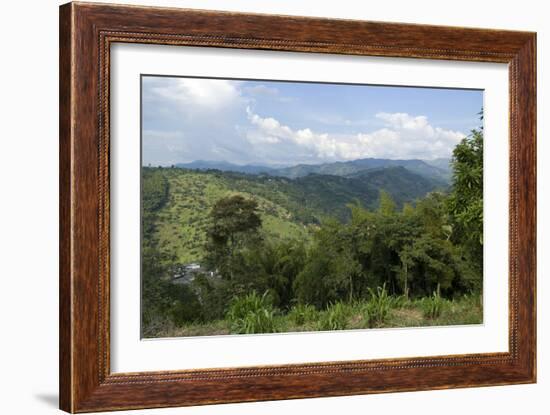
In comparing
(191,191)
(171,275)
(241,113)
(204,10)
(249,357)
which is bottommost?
(249,357)

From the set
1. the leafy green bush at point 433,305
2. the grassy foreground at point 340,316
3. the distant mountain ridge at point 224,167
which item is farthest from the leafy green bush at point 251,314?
the leafy green bush at point 433,305

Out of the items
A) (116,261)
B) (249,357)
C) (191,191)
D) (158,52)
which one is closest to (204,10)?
(158,52)

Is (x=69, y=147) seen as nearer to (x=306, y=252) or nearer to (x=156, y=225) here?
(x=156, y=225)

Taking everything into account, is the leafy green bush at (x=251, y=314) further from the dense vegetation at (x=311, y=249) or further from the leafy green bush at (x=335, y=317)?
the leafy green bush at (x=335, y=317)

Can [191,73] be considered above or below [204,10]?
below

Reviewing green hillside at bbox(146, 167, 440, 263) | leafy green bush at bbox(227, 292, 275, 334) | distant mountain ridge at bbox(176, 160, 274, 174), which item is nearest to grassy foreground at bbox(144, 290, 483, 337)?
leafy green bush at bbox(227, 292, 275, 334)

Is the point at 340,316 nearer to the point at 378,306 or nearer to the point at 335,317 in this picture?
the point at 335,317

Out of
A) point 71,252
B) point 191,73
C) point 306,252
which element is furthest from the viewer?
point 306,252
